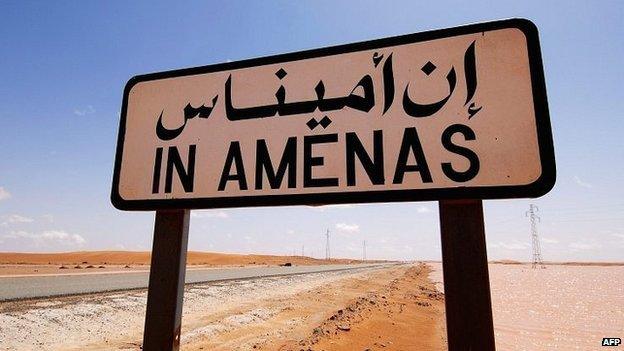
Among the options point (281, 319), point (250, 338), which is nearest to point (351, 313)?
point (281, 319)

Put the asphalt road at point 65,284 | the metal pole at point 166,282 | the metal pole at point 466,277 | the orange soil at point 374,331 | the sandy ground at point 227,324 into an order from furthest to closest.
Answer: the asphalt road at point 65,284 → the orange soil at point 374,331 → the sandy ground at point 227,324 → the metal pole at point 166,282 → the metal pole at point 466,277

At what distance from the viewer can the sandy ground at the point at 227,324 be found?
323 inches

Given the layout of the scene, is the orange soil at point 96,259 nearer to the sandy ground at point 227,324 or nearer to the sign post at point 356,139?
the sandy ground at point 227,324

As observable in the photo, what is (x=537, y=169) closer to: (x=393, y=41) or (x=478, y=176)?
(x=478, y=176)

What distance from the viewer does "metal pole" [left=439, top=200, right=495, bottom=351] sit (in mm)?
1265

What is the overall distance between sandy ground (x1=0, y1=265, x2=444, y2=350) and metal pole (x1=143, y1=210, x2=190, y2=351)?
724 cm

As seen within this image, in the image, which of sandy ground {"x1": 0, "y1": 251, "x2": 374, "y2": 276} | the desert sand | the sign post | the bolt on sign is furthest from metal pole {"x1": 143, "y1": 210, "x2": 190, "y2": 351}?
sandy ground {"x1": 0, "y1": 251, "x2": 374, "y2": 276}

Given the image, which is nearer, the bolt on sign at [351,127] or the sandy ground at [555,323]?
the bolt on sign at [351,127]

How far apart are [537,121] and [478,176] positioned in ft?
Answer: 0.96

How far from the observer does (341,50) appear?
1.62 m

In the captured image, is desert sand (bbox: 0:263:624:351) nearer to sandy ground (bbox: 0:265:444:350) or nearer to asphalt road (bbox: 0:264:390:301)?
sandy ground (bbox: 0:265:444:350)

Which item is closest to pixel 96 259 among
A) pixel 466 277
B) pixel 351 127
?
pixel 351 127

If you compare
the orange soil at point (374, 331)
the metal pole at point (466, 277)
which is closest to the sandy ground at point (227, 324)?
the orange soil at point (374, 331)

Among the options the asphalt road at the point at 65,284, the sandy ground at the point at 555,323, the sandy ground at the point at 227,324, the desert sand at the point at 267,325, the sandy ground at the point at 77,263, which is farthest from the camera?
the sandy ground at the point at 77,263
